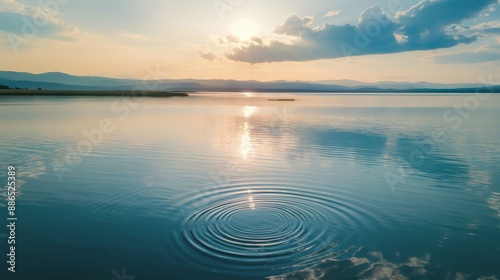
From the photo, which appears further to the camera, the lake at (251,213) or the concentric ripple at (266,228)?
the concentric ripple at (266,228)

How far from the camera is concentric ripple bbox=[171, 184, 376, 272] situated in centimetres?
1212

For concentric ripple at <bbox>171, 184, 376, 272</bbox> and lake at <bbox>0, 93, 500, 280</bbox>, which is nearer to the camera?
lake at <bbox>0, 93, 500, 280</bbox>

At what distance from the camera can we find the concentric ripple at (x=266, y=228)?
1212cm

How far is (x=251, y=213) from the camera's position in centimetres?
1653

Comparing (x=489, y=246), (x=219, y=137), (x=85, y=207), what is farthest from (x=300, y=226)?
(x=219, y=137)

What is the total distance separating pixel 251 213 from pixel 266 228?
1.96 metres

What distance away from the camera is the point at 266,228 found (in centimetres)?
1471

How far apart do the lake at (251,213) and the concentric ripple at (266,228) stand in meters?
0.07

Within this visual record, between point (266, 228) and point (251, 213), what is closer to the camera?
point (266, 228)

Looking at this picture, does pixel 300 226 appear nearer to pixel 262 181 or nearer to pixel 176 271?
pixel 176 271

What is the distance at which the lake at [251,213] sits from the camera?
11.8 m

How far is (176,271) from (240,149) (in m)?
24.3

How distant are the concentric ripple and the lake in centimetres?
7

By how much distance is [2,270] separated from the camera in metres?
11.3
